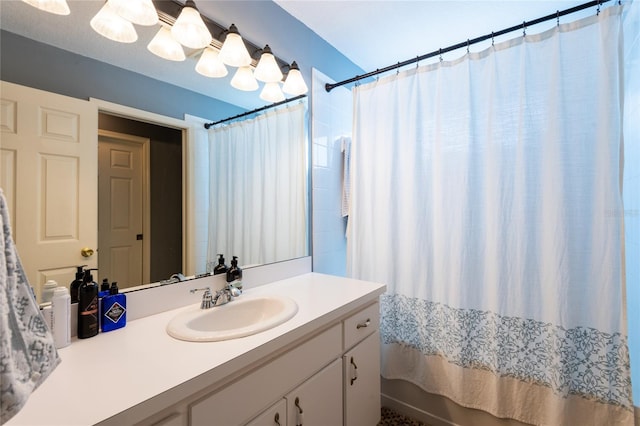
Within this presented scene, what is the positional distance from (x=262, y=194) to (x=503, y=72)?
1352mm

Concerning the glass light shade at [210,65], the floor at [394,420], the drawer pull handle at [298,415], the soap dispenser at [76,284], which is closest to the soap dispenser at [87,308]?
the soap dispenser at [76,284]

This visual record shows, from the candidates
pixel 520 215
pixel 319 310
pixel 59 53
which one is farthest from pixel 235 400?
pixel 520 215

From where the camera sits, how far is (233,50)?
1.30 metres

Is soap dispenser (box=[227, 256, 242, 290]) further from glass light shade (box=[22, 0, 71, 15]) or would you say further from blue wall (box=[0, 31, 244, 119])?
glass light shade (box=[22, 0, 71, 15])

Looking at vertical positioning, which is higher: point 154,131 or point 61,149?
point 154,131

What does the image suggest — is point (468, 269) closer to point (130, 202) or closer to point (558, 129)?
point (558, 129)

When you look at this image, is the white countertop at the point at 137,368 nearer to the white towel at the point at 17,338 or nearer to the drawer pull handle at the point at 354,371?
the white towel at the point at 17,338

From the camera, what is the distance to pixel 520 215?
4.30 ft

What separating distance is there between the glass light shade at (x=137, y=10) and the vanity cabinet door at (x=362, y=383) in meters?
1.51

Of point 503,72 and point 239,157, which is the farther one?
point 239,157

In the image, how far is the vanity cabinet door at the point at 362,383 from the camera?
3.94ft

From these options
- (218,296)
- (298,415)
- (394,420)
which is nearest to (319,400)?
(298,415)

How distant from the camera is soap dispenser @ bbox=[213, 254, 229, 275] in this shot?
129cm

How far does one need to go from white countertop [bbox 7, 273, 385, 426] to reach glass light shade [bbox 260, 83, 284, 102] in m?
1.18
